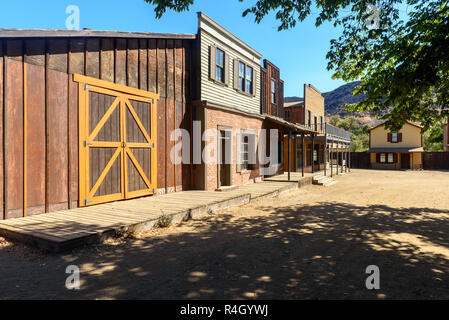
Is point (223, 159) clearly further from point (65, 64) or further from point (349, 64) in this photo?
point (65, 64)

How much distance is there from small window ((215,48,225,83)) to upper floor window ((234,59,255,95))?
945 mm

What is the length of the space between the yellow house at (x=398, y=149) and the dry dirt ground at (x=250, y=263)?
34.0 meters

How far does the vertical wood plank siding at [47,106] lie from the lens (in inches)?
226

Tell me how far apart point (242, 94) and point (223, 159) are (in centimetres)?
345

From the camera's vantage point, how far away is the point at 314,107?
29219 millimetres

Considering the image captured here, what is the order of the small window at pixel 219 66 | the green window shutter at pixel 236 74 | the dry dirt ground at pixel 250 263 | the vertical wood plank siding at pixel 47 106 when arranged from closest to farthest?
the dry dirt ground at pixel 250 263, the vertical wood plank siding at pixel 47 106, the small window at pixel 219 66, the green window shutter at pixel 236 74

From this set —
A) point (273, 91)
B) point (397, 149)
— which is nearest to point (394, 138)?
point (397, 149)

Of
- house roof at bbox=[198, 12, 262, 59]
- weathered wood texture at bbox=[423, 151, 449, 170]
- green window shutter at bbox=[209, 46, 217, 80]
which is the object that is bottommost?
weathered wood texture at bbox=[423, 151, 449, 170]

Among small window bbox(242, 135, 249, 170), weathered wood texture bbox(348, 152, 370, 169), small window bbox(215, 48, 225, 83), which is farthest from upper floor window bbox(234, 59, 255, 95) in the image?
weathered wood texture bbox(348, 152, 370, 169)

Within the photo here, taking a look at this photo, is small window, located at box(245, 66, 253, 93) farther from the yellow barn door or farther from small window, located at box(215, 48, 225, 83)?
the yellow barn door

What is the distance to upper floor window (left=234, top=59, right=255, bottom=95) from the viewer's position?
12.8 meters

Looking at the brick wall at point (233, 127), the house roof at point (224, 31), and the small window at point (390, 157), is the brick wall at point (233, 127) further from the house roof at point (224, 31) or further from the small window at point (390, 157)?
the small window at point (390, 157)

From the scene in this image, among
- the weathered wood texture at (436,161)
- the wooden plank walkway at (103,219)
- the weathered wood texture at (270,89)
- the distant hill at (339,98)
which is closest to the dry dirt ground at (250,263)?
the wooden plank walkway at (103,219)

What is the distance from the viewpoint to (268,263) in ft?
14.2
